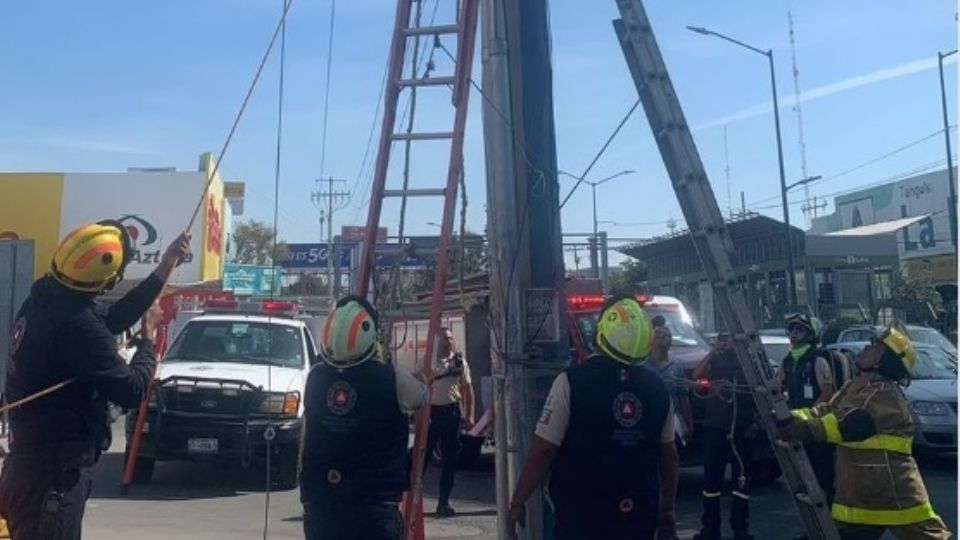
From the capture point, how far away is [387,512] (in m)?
4.54

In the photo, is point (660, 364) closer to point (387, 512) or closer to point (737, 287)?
point (737, 287)

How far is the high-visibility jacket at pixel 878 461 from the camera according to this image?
18.0 ft

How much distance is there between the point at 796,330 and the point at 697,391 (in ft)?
3.83

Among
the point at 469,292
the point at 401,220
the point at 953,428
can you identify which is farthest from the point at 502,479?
the point at 953,428

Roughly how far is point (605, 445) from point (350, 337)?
124 centimetres

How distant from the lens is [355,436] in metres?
4.54

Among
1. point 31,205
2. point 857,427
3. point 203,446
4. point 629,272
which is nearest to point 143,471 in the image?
point 203,446

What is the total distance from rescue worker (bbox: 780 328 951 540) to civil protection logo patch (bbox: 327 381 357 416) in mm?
2267

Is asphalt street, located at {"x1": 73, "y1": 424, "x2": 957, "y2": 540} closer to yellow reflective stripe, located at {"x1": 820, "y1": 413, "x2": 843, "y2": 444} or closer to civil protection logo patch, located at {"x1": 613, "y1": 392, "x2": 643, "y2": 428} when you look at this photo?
yellow reflective stripe, located at {"x1": 820, "y1": 413, "x2": 843, "y2": 444}

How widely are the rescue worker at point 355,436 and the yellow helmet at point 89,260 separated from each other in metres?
1.02

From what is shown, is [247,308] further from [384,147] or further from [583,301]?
[384,147]

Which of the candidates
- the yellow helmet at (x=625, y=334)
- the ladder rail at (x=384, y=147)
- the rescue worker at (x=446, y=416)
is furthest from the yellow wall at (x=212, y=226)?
the yellow helmet at (x=625, y=334)

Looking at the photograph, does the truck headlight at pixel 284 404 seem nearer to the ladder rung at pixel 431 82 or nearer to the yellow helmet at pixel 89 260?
the ladder rung at pixel 431 82

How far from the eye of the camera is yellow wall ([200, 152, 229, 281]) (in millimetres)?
32438
